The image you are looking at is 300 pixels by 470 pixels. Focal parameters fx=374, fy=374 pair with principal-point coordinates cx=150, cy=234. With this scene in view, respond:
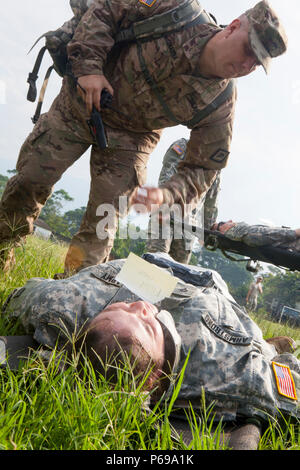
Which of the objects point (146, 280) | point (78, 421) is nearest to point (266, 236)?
point (146, 280)

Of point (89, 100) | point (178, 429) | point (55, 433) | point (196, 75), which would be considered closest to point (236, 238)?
point (196, 75)

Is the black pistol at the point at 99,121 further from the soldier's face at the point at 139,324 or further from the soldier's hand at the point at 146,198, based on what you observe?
the soldier's face at the point at 139,324

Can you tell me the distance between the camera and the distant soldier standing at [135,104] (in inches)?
93.5

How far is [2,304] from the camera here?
2.09 m

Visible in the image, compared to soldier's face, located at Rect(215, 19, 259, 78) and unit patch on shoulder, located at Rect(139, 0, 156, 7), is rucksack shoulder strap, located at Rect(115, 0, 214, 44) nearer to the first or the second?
unit patch on shoulder, located at Rect(139, 0, 156, 7)

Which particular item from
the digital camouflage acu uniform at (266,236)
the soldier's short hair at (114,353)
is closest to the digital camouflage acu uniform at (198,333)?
the soldier's short hair at (114,353)

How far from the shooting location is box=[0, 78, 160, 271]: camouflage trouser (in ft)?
8.69

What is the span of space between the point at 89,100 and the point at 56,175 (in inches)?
24.2

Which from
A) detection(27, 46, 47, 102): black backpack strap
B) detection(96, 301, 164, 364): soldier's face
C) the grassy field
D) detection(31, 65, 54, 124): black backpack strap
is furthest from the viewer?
detection(31, 65, 54, 124): black backpack strap

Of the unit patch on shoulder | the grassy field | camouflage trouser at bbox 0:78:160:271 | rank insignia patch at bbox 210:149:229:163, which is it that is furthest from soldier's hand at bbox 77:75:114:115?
the grassy field

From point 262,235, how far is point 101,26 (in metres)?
3.16

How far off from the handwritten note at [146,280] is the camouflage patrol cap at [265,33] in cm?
164

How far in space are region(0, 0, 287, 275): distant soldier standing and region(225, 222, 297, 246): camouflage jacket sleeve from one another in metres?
2.13

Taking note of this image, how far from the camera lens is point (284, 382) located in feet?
5.40
